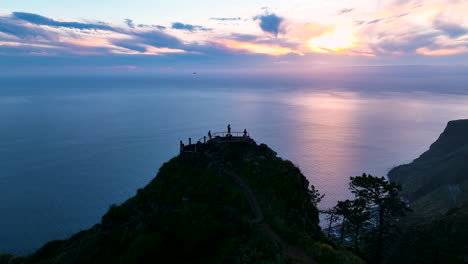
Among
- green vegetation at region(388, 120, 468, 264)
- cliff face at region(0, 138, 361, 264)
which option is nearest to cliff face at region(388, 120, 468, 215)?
green vegetation at region(388, 120, 468, 264)

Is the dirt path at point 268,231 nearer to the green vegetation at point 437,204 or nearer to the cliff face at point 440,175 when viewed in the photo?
the green vegetation at point 437,204

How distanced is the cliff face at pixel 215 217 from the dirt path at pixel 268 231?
7cm

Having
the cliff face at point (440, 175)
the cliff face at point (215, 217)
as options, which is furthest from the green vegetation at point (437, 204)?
the cliff face at point (215, 217)

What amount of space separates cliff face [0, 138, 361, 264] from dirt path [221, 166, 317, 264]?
0.07 meters

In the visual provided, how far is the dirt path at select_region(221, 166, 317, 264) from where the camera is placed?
21.7m

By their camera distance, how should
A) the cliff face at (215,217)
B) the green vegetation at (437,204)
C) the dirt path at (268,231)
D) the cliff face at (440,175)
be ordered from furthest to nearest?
the cliff face at (440,175), the green vegetation at (437,204), the cliff face at (215,217), the dirt path at (268,231)

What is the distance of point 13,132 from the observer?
Result: 180 m

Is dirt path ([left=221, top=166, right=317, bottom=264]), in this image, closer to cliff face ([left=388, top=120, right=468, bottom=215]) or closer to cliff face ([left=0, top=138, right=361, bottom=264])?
cliff face ([left=0, top=138, right=361, bottom=264])

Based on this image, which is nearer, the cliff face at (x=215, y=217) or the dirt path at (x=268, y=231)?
the dirt path at (x=268, y=231)

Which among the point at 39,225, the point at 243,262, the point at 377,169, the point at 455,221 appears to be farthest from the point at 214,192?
the point at 377,169

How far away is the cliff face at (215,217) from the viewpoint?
23889mm

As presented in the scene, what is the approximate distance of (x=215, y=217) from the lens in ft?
92.4

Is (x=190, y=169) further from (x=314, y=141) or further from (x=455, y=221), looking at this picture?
(x=314, y=141)

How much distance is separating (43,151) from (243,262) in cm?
16610
